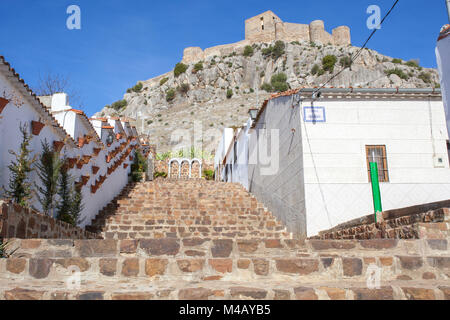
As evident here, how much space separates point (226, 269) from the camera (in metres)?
3.27

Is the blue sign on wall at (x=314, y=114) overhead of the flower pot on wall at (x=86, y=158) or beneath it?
overhead

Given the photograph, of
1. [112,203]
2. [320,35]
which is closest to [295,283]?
[112,203]

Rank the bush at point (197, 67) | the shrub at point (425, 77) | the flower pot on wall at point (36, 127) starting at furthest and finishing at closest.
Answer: the bush at point (197, 67), the shrub at point (425, 77), the flower pot on wall at point (36, 127)

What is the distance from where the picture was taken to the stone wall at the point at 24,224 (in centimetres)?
425

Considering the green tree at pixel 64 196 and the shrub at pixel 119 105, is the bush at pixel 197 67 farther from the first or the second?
the green tree at pixel 64 196

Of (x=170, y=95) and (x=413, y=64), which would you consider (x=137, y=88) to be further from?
(x=413, y=64)

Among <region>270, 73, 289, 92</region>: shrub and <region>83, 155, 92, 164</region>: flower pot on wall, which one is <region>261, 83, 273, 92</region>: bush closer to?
<region>270, 73, 289, 92</region>: shrub

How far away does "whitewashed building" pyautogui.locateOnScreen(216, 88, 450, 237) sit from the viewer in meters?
8.15

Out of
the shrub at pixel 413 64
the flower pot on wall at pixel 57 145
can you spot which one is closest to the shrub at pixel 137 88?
the shrub at pixel 413 64

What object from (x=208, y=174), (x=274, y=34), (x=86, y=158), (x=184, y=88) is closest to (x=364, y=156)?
(x=86, y=158)

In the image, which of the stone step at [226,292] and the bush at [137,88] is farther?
the bush at [137,88]

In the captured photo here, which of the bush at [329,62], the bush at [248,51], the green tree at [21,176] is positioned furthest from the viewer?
the bush at [248,51]

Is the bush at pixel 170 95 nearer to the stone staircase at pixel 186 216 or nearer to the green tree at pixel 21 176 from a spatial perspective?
the stone staircase at pixel 186 216

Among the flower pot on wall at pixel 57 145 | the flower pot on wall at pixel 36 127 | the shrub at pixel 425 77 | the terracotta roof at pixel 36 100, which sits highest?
the shrub at pixel 425 77
